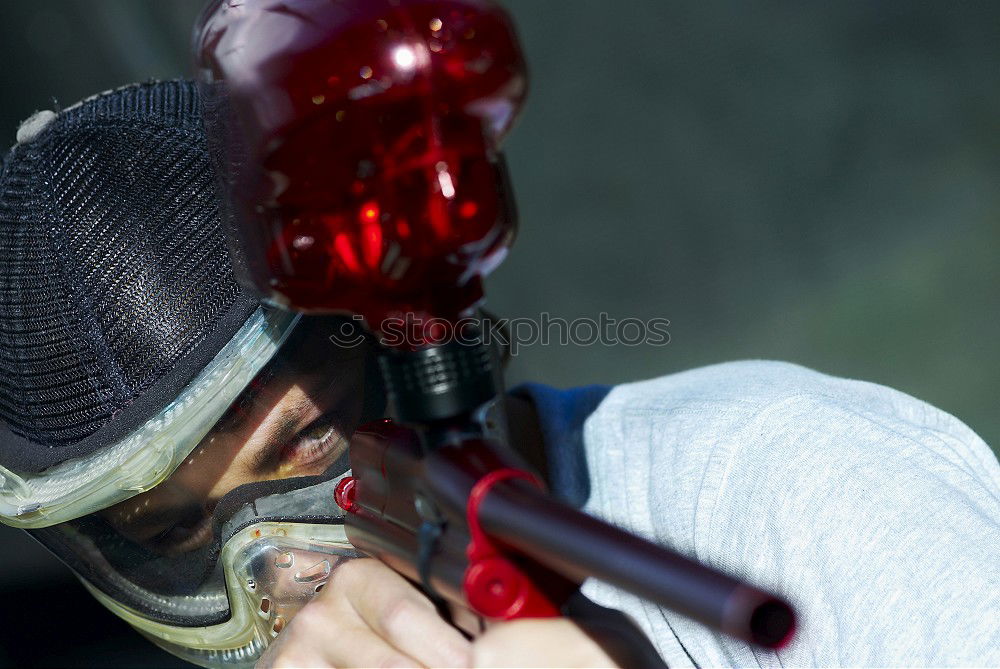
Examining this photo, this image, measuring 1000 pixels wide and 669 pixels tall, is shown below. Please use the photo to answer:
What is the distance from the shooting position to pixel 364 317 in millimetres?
855

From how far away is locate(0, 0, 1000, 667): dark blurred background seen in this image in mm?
2912

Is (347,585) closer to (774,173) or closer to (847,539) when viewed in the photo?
(847,539)

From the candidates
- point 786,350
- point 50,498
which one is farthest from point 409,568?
point 786,350

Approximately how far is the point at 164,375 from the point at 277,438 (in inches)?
6.5

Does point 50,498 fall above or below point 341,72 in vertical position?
below

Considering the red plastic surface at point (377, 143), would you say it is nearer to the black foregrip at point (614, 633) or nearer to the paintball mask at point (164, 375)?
the black foregrip at point (614, 633)

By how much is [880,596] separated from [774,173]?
226 centimetres

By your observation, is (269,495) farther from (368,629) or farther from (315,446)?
(368,629)

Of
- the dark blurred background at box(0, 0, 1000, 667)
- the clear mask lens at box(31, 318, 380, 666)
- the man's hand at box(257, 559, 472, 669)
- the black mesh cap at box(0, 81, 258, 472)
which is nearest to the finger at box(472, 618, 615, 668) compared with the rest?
the man's hand at box(257, 559, 472, 669)

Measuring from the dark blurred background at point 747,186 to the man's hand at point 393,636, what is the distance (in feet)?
6.48

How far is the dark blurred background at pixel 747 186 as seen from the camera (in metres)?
2.91

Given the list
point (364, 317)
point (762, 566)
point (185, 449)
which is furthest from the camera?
point (185, 449)

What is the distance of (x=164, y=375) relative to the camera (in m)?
1.23

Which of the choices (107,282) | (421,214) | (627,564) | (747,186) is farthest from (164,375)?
(747,186)
